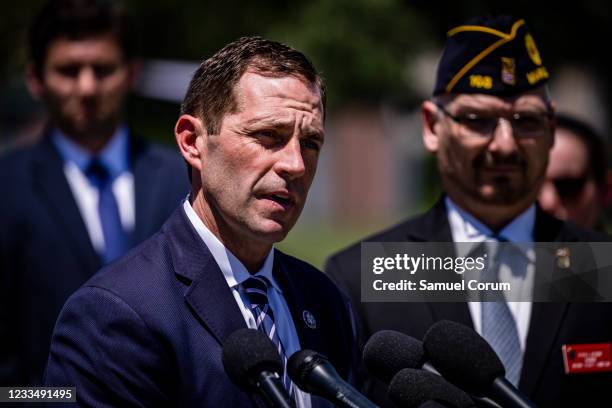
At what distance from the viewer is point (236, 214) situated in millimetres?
3273

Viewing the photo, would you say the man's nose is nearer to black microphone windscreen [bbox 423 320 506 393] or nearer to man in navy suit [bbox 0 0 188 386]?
man in navy suit [bbox 0 0 188 386]

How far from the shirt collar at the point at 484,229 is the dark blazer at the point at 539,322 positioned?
4 cm

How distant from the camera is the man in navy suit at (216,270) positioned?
3.01 metres

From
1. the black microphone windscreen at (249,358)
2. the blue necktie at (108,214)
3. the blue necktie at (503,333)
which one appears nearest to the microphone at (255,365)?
the black microphone windscreen at (249,358)

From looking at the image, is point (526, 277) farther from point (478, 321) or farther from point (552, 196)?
point (552, 196)

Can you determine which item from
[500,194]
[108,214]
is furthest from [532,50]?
[108,214]

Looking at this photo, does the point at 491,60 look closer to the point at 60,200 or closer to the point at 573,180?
the point at 573,180

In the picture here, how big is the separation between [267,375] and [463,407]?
1.67 feet

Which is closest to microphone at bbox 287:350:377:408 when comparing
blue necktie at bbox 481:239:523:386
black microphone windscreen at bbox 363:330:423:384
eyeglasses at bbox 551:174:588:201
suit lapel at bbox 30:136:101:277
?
black microphone windscreen at bbox 363:330:423:384

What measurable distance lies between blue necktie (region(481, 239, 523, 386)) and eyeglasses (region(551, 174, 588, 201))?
154 cm

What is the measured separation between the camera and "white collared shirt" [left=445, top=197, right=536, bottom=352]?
13.8 ft

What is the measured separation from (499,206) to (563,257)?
33 cm

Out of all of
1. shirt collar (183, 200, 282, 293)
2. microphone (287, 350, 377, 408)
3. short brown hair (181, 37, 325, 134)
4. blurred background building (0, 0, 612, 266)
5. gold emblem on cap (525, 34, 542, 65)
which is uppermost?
short brown hair (181, 37, 325, 134)

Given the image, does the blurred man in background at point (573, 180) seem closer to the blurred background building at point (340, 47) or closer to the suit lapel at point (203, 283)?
the blurred background building at point (340, 47)
